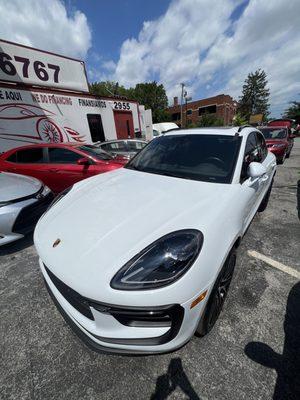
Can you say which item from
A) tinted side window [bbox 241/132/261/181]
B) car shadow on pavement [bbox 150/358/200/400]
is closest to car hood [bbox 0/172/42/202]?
car shadow on pavement [bbox 150/358/200/400]

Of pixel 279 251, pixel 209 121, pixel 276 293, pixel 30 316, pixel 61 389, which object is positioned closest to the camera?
pixel 61 389

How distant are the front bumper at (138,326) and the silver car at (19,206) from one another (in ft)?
6.46

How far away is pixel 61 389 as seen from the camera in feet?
4.66

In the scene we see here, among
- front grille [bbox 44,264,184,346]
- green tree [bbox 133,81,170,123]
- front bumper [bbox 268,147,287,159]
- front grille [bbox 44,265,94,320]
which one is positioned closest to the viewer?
front grille [bbox 44,264,184,346]

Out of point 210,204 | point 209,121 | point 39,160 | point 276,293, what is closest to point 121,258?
point 210,204

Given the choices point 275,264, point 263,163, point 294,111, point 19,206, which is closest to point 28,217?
point 19,206

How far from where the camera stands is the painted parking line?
7.96 ft

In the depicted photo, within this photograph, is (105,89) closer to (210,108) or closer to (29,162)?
(210,108)

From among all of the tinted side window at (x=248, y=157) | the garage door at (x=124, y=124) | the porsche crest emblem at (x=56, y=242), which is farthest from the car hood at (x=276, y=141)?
the porsche crest emblem at (x=56, y=242)

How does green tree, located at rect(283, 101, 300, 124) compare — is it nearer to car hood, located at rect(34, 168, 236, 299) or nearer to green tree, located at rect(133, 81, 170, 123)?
green tree, located at rect(133, 81, 170, 123)

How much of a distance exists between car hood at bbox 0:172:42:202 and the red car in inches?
36.8

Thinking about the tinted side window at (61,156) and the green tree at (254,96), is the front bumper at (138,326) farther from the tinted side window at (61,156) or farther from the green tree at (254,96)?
the green tree at (254,96)

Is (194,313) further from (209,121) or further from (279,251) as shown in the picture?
(209,121)

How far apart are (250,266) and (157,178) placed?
1620mm
